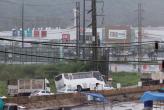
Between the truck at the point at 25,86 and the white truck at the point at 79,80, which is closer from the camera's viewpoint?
the truck at the point at 25,86

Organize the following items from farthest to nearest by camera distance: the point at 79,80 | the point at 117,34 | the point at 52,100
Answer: the point at 117,34
the point at 79,80
the point at 52,100

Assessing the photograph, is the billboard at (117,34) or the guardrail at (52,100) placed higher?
the billboard at (117,34)

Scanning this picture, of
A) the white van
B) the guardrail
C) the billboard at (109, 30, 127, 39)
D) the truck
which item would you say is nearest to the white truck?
the white van

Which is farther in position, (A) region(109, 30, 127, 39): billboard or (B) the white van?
(A) region(109, 30, 127, 39): billboard

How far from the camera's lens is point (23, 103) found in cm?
2416

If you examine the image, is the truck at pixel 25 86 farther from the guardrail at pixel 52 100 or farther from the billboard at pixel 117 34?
the billboard at pixel 117 34

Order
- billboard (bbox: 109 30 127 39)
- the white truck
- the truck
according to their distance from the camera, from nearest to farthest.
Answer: the truck < the white truck < billboard (bbox: 109 30 127 39)

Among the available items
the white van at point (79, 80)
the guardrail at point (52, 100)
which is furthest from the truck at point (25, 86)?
the guardrail at point (52, 100)

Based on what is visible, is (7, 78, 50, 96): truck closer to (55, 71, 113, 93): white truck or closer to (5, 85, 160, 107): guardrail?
(55, 71, 113, 93): white truck

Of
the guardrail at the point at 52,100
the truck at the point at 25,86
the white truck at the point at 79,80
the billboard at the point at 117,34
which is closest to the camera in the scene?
the guardrail at the point at 52,100

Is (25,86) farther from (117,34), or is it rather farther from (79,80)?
(117,34)

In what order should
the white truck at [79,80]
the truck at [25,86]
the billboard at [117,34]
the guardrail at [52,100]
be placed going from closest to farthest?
the guardrail at [52,100] < the truck at [25,86] < the white truck at [79,80] < the billboard at [117,34]

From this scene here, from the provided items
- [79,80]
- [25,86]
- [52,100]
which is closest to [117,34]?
[79,80]

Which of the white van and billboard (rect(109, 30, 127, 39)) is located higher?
billboard (rect(109, 30, 127, 39))
